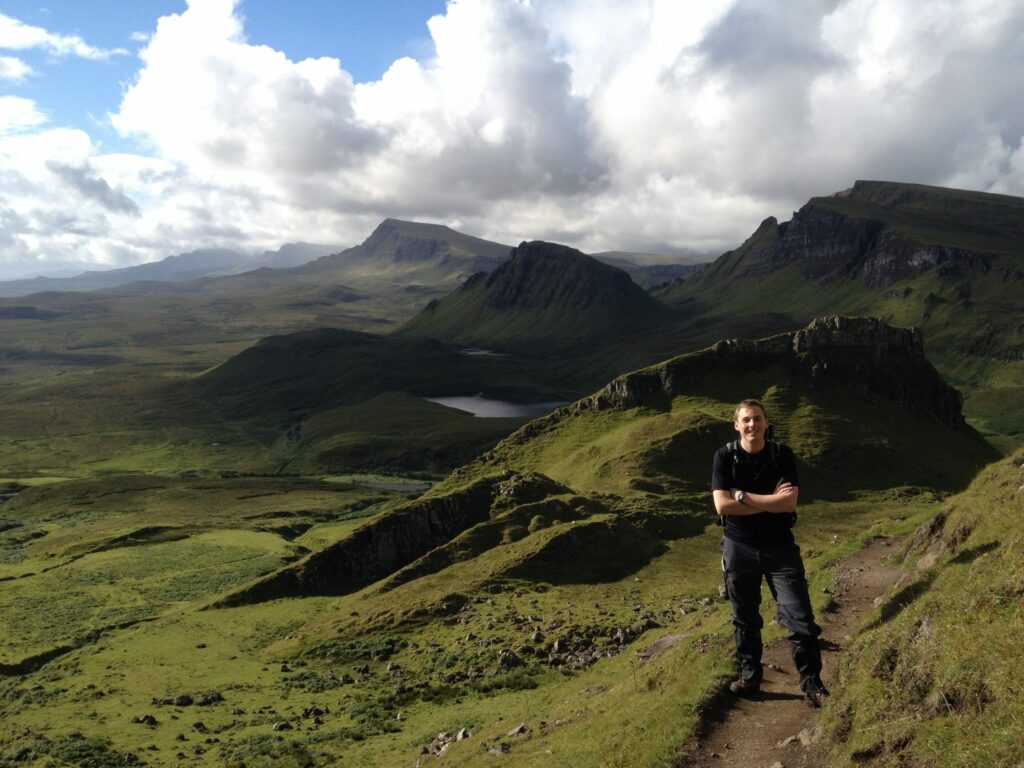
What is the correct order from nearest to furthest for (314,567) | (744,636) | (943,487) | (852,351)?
(744,636), (314,567), (943,487), (852,351)

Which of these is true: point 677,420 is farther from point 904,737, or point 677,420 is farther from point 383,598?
point 904,737

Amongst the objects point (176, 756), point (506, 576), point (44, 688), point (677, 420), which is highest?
point (677, 420)

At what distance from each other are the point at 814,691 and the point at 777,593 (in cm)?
237

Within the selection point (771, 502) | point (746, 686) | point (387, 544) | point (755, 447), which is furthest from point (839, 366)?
point (771, 502)

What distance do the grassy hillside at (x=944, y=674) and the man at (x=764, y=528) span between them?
1.31 m

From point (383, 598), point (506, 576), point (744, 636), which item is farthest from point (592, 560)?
point (744, 636)

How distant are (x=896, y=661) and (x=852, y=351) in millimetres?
96197

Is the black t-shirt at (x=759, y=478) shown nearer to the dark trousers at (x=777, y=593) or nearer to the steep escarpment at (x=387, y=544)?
the dark trousers at (x=777, y=593)

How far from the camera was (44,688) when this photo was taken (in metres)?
59.8

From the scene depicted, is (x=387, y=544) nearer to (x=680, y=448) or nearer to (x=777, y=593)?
Result: (x=680, y=448)

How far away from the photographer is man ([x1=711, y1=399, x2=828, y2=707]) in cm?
1612

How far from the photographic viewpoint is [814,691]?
53.8 feet

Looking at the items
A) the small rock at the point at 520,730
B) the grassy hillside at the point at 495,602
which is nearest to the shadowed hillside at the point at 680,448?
the grassy hillside at the point at 495,602

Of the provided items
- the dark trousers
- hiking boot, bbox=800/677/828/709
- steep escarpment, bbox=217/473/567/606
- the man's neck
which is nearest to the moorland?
steep escarpment, bbox=217/473/567/606
